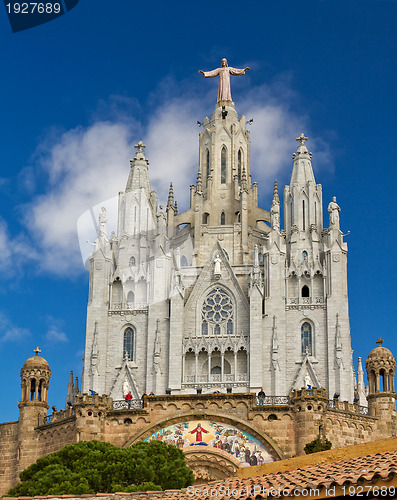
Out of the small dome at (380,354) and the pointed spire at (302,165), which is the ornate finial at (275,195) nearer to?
the pointed spire at (302,165)

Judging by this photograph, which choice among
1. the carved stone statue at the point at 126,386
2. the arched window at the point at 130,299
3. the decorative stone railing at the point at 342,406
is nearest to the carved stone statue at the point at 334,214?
the arched window at the point at 130,299

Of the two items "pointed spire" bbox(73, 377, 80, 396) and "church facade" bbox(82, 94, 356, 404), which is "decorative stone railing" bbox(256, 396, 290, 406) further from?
"pointed spire" bbox(73, 377, 80, 396)

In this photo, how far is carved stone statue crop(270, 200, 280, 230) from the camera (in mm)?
70625

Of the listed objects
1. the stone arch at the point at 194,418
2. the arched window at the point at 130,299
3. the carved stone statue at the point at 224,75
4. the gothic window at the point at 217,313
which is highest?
the carved stone statue at the point at 224,75

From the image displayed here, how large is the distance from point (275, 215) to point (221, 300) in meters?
7.98

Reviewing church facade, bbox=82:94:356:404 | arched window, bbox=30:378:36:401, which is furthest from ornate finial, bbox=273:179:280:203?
arched window, bbox=30:378:36:401

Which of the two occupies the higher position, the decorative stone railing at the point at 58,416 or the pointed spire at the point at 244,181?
the pointed spire at the point at 244,181

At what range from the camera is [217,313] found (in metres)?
68.9

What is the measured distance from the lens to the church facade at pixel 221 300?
65688 millimetres

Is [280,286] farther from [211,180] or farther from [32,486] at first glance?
[32,486]

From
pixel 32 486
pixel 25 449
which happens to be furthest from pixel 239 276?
pixel 32 486

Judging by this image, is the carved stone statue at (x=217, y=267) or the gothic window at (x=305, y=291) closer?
the gothic window at (x=305, y=291)

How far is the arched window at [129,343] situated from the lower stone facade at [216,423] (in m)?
18.5

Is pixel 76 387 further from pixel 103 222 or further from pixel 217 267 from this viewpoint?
pixel 217 267
